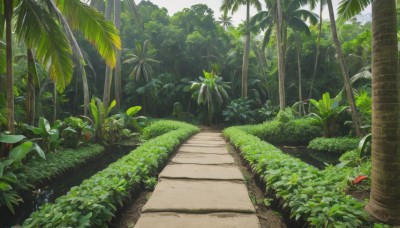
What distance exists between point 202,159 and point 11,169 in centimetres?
330

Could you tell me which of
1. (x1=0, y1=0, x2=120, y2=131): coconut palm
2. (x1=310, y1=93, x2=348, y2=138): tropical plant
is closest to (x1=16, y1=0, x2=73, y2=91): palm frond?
(x1=0, y1=0, x2=120, y2=131): coconut palm

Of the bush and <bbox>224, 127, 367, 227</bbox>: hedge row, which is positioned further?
the bush

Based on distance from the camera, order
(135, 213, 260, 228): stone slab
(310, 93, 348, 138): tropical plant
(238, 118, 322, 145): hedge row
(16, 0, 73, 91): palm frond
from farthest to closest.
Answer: (238, 118, 322, 145): hedge row < (310, 93, 348, 138): tropical plant < (16, 0, 73, 91): palm frond < (135, 213, 260, 228): stone slab

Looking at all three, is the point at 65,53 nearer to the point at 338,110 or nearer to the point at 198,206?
the point at 198,206

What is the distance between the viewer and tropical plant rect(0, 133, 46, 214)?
134 inches

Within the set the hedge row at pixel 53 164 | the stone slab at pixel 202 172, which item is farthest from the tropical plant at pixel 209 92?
the stone slab at pixel 202 172

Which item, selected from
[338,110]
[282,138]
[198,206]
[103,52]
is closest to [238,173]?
[198,206]

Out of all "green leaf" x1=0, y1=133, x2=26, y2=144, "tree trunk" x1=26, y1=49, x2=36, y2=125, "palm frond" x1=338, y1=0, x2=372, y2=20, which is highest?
"palm frond" x1=338, y1=0, x2=372, y2=20

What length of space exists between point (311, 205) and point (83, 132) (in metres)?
8.56

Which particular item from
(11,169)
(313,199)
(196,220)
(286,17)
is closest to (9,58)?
(11,169)

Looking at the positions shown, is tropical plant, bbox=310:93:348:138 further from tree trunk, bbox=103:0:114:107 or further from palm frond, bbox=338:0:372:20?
tree trunk, bbox=103:0:114:107

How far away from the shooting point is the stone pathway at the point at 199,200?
2387mm

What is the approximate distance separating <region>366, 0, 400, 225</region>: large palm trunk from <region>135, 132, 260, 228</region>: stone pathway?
3.76 feet

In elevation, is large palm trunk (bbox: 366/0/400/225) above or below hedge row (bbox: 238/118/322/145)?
above
